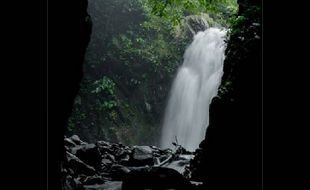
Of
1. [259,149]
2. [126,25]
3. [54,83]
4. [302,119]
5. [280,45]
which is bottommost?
[259,149]

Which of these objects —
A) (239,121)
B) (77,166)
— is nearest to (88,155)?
(77,166)

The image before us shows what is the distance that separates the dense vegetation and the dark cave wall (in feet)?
54.0

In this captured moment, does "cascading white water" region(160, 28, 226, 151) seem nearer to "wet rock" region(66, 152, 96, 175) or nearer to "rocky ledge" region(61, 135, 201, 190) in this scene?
"rocky ledge" region(61, 135, 201, 190)

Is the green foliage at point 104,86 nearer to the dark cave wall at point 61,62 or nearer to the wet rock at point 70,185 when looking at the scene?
the wet rock at point 70,185

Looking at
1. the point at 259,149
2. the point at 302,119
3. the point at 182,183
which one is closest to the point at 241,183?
the point at 259,149

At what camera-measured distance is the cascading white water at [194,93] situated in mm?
21719

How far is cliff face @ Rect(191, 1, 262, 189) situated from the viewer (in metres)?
5.70

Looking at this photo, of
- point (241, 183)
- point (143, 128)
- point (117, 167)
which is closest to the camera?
point (241, 183)

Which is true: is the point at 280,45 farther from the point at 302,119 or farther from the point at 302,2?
the point at 302,119

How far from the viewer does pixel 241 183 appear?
5.74m

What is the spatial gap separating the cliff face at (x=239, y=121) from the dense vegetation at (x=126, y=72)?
1456 cm

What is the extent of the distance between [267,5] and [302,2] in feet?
1.62

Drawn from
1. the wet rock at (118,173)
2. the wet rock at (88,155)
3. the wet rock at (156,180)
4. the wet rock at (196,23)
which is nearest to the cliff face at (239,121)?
the wet rock at (156,180)

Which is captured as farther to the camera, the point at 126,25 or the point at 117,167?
the point at 126,25
